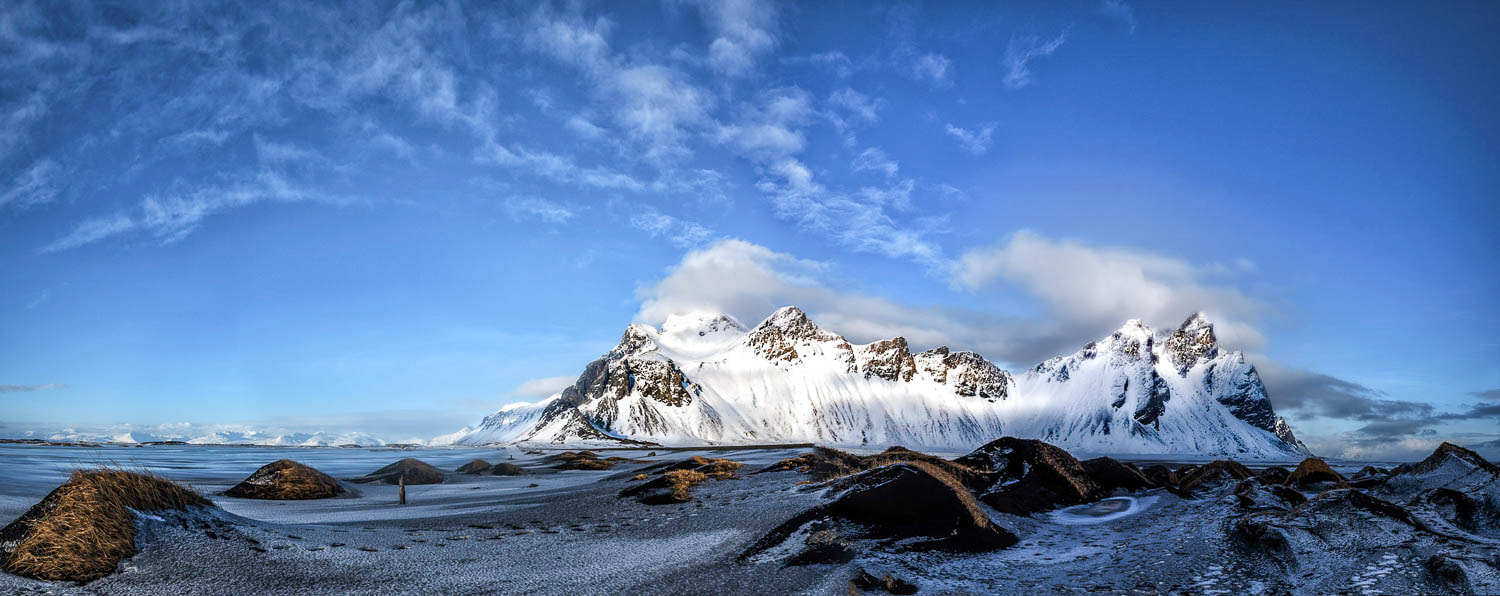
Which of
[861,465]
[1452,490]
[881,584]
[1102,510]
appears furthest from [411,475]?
[1452,490]

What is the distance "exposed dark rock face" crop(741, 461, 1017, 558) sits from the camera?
10633mm

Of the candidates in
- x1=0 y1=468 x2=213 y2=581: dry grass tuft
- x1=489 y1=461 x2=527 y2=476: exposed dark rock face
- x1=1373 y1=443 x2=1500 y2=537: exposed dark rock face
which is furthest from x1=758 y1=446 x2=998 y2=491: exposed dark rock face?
x1=489 y1=461 x2=527 y2=476: exposed dark rock face

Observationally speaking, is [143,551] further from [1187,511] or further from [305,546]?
[1187,511]

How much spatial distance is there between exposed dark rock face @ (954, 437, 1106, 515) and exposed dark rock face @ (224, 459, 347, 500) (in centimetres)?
2080

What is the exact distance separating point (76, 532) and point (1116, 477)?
23.7 metres

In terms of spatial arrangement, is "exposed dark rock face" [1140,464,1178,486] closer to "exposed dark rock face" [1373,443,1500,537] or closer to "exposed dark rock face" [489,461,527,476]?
"exposed dark rock face" [1373,443,1500,537]

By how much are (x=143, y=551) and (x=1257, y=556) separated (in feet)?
46.8

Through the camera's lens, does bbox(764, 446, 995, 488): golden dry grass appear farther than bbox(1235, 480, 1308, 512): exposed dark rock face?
Yes

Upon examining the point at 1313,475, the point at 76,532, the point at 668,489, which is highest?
the point at 76,532

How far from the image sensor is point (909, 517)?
1130cm

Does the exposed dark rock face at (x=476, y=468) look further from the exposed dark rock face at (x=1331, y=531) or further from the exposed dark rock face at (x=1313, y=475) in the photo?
the exposed dark rock face at (x=1313, y=475)

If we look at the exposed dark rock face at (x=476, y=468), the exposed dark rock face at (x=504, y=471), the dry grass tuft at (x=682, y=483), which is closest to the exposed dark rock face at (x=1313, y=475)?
the dry grass tuft at (x=682, y=483)

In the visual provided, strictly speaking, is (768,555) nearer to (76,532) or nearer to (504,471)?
(76,532)

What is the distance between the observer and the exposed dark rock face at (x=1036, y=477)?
53.6ft
